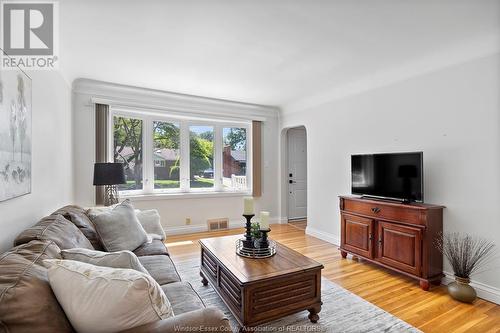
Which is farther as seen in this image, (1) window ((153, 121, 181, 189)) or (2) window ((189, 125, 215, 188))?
(2) window ((189, 125, 215, 188))

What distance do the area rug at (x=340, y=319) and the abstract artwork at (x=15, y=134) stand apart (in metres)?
1.74

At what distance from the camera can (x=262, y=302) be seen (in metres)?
1.81

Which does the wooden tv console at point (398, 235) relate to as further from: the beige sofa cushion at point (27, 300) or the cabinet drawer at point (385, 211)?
the beige sofa cushion at point (27, 300)

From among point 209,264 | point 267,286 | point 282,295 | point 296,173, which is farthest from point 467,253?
point 296,173

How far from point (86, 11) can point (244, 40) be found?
131 centimetres

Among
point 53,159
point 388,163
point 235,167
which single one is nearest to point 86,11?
point 53,159

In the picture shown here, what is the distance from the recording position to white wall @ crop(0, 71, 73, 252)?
1.72 metres

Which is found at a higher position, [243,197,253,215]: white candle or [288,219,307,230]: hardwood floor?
[243,197,253,215]: white candle

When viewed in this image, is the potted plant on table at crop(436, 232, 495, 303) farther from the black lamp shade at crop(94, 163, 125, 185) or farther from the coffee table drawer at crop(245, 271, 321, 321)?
the black lamp shade at crop(94, 163, 125, 185)

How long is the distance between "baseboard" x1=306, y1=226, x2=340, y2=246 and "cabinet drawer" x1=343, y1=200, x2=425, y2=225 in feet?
2.71

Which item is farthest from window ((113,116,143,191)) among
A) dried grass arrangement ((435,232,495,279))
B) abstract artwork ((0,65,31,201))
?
dried grass arrangement ((435,232,495,279))

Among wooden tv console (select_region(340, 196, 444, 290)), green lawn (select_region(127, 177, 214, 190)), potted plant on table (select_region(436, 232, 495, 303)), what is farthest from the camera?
green lawn (select_region(127, 177, 214, 190))

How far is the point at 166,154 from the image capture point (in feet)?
15.2

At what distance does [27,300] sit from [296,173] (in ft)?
17.5
